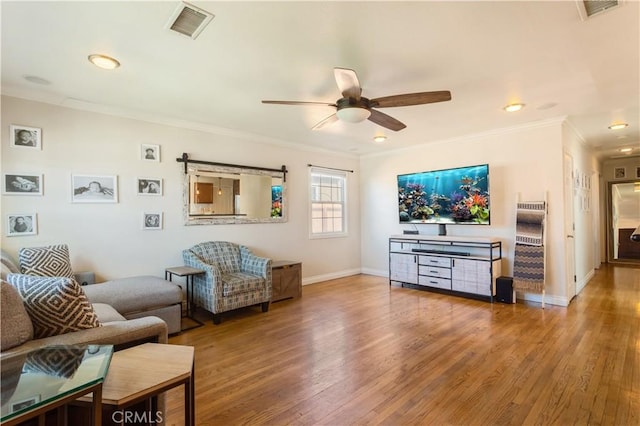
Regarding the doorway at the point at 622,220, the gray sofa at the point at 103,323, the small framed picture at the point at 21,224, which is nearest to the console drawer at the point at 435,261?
the gray sofa at the point at 103,323

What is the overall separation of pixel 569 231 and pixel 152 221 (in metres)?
5.80

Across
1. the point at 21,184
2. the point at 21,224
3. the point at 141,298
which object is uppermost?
the point at 21,184

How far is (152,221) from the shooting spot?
4.00 metres

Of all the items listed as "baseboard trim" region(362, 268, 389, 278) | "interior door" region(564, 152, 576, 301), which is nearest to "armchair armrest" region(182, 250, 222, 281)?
"baseboard trim" region(362, 268, 389, 278)

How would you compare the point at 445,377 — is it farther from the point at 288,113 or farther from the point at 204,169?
the point at 204,169

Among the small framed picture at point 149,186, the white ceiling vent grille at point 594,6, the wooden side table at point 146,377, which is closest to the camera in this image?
the wooden side table at point 146,377

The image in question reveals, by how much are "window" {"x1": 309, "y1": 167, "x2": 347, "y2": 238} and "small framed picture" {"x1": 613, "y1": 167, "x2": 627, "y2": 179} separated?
6821 mm

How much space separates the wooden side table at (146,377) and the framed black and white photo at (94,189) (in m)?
2.79

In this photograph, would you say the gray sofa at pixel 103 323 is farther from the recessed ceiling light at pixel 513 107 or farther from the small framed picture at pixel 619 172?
the small framed picture at pixel 619 172

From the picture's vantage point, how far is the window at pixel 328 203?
237 inches

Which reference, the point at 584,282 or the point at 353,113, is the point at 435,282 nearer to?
the point at 584,282

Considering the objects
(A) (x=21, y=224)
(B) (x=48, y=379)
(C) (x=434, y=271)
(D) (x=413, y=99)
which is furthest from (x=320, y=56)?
(C) (x=434, y=271)

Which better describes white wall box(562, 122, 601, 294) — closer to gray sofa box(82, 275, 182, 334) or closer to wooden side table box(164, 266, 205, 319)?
wooden side table box(164, 266, 205, 319)

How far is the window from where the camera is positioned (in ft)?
19.7
